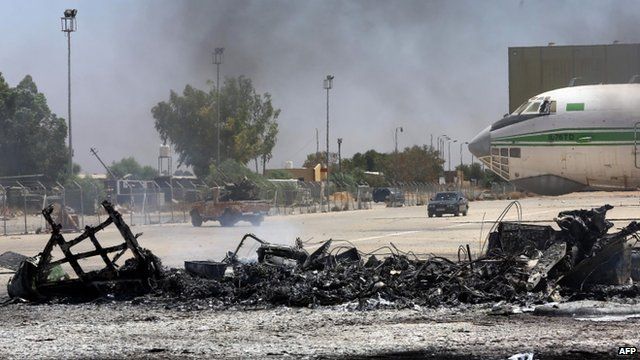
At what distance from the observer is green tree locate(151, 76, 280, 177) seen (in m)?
62.8

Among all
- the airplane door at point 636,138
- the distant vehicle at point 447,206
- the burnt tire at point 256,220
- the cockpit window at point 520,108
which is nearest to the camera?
the airplane door at point 636,138

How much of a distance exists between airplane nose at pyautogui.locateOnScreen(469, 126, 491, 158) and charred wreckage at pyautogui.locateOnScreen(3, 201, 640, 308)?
8.93 metres

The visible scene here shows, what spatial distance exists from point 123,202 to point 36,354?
176 feet

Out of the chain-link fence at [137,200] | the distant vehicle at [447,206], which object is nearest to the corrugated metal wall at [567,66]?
the chain-link fence at [137,200]

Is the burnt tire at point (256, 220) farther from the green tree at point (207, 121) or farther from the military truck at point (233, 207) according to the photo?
the green tree at point (207, 121)

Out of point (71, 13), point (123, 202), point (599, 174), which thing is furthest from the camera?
point (123, 202)

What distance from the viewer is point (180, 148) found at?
7294 centimetres

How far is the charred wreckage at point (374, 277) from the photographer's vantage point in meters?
16.1

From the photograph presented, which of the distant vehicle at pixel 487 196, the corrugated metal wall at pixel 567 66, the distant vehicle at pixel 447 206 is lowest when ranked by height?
the distant vehicle at pixel 447 206

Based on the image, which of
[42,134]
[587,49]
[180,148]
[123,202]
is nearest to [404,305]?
[587,49]

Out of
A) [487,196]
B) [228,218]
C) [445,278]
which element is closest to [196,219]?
[228,218]

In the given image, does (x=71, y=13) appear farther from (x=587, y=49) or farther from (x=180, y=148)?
(x=587, y=49)

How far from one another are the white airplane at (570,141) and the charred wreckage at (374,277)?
6.28 meters

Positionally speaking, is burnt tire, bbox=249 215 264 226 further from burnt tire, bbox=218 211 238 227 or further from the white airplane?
the white airplane
